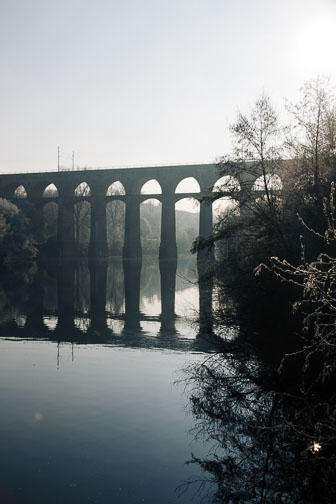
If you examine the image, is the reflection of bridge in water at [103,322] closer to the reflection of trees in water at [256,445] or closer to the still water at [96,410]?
the still water at [96,410]

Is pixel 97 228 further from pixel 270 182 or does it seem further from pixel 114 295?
pixel 270 182

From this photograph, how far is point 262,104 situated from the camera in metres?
14.9

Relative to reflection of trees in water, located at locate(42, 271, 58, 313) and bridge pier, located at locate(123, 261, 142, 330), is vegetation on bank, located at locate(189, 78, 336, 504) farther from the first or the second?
reflection of trees in water, located at locate(42, 271, 58, 313)

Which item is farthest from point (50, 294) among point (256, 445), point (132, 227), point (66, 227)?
point (66, 227)

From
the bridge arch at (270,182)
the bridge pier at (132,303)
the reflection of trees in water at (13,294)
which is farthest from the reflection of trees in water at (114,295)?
the bridge arch at (270,182)

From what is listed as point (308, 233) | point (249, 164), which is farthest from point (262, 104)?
point (308, 233)

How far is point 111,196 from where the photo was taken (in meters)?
55.2

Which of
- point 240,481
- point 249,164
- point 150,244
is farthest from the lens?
point 150,244

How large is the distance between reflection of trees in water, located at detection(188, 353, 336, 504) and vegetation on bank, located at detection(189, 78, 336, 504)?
14 millimetres

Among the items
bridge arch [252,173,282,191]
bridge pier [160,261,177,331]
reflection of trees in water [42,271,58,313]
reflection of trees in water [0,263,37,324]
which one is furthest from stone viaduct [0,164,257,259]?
bridge arch [252,173,282,191]

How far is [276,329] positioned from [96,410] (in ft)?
18.9

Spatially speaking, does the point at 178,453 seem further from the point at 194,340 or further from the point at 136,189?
the point at 136,189

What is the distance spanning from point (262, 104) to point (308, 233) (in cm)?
456

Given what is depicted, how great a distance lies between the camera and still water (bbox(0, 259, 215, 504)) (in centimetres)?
465
